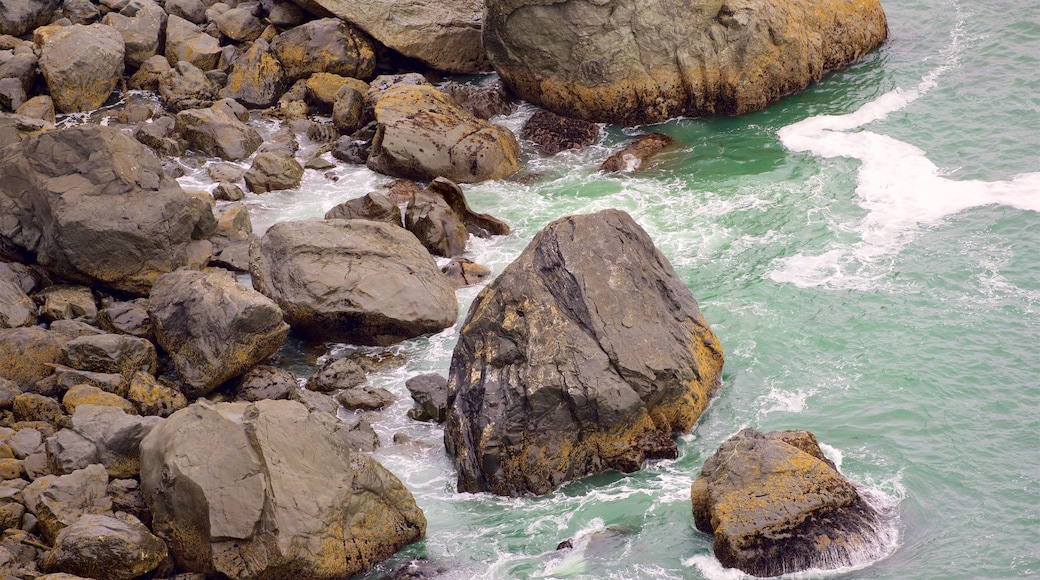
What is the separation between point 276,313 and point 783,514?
330 inches

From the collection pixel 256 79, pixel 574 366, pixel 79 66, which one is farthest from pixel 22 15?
pixel 574 366

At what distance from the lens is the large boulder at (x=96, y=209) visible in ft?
59.0

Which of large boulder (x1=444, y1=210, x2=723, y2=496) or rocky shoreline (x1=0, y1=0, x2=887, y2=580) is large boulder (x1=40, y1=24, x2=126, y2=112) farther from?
large boulder (x1=444, y1=210, x2=723, y2=496)

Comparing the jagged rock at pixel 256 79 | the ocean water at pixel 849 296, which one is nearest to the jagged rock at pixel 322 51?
the jagged rock at pixel 256 79

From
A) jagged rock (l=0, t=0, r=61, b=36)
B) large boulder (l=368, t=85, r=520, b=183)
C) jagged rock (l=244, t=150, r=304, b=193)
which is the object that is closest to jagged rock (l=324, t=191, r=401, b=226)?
large boulder (l=368, t=85, r=520, b=183)

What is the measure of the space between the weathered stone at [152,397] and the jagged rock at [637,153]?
1130cm

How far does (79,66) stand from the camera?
81.4 ft

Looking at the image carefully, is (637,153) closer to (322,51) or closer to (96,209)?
(322,51)

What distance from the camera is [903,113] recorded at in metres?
24.2

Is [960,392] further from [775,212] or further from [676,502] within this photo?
[775,212]

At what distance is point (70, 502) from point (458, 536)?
190 inches

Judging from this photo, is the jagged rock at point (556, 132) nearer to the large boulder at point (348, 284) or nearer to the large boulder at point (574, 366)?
the large boulder at point (348, 284)

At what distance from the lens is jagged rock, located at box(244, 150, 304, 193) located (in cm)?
2253

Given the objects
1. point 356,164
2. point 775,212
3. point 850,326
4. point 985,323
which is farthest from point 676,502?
point 356,164
